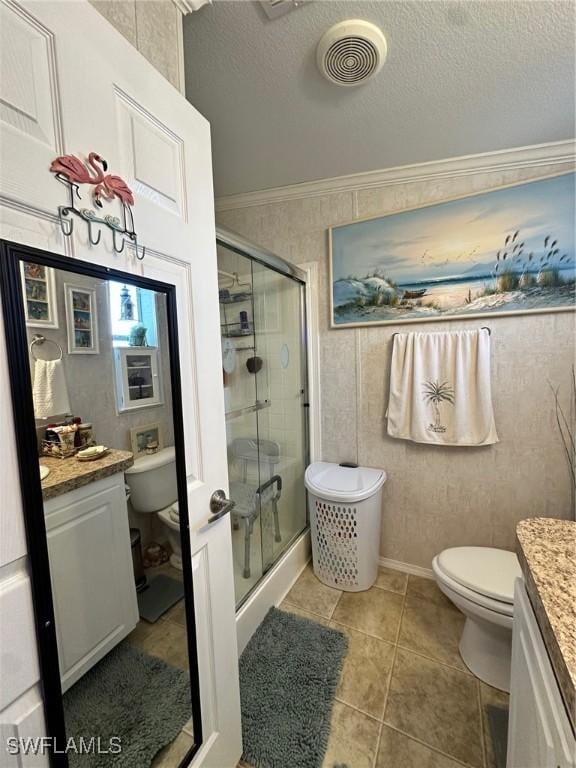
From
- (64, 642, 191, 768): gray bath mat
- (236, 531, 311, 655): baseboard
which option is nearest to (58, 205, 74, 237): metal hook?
(64, 642, 191, 768): gray bath mat

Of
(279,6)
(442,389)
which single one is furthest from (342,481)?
(279,6)

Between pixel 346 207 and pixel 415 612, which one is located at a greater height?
pixel 346 207

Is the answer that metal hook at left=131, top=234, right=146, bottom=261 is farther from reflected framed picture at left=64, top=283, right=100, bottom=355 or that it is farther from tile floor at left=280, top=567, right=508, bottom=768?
tile floor at left=280, top=567, right=508, bottom=768

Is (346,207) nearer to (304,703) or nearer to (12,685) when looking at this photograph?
(12,685)

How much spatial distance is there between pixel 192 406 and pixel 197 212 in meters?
0.55

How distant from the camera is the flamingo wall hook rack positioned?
562mm

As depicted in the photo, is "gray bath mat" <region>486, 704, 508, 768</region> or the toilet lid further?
the toilet lid

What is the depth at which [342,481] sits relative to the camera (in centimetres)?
192

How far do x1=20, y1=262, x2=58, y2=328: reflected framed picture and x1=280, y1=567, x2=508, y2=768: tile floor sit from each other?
1622mm

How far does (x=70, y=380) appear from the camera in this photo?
61cm

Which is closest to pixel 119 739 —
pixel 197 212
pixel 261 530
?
pixel 261 530

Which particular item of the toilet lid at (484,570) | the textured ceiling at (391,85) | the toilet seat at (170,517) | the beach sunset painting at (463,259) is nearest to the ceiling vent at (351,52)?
the textured ceiling at (391,85)

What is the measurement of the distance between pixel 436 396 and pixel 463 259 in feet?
2.58

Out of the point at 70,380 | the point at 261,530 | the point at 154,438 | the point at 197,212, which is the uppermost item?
the point at 197,212
